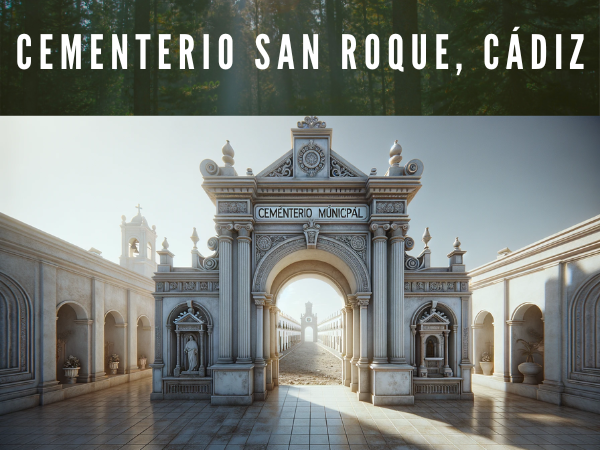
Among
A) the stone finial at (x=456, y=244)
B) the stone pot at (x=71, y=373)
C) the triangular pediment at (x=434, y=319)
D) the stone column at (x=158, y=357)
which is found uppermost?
the stone finial at (x=456, y=244)

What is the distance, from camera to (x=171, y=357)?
13.9 meters

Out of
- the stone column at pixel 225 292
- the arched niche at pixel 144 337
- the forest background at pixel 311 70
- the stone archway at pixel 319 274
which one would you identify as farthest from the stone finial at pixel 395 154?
the arched niche at pixel 144 337

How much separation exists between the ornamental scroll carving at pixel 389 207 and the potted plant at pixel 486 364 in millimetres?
9808

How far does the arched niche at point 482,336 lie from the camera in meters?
18.5

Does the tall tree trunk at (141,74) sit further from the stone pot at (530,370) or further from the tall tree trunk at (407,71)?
the stone pot at (530,370)

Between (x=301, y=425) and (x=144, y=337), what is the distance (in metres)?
14.5

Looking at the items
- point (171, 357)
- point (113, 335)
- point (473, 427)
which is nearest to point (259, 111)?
point (473, 427)

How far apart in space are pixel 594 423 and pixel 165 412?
1293 centimetres

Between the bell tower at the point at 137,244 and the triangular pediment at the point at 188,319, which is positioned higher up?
the bell tower at the point at 137,244

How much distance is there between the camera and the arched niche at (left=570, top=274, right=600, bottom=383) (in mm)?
12000

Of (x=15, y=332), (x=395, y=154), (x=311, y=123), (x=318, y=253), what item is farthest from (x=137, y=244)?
(x=395, y=154)

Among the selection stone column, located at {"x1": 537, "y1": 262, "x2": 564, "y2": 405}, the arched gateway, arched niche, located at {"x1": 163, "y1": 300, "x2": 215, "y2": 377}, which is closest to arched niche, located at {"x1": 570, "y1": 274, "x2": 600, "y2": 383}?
stone column, located at {"x1": 537, "y1": 262, "x2": 564, "y2": 405}

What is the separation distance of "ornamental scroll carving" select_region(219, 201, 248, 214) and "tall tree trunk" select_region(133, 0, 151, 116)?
7927 millimetres

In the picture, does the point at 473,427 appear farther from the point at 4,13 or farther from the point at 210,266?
the point at 4,13
